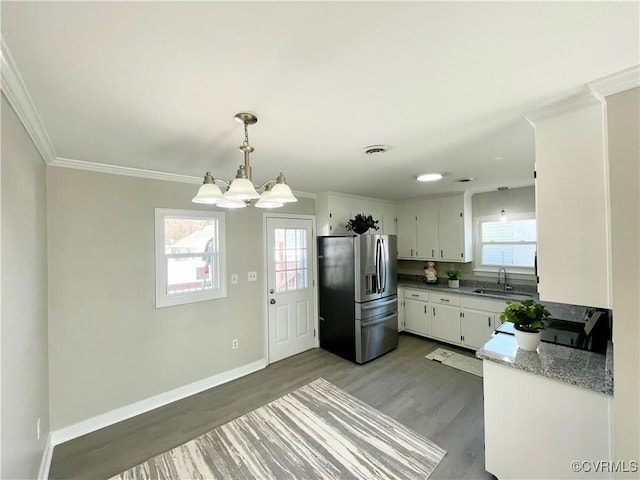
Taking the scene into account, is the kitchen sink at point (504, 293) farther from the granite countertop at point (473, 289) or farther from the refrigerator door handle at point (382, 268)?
the refrigerator door handle at point (382, 268)

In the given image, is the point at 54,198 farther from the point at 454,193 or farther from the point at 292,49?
the point at 454,193

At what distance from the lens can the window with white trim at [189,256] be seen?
9.24 ft

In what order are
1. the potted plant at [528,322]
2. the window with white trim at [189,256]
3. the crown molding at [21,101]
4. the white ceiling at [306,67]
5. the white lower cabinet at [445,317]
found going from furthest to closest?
the white lower cabinet at [445,317] → the window with white trim at [189,256] → the potted plant at [528,322] → the crown molding at [21,101] → the white ceiling at [306,67]

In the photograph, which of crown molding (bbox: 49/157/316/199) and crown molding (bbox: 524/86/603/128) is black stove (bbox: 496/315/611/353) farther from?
crown molding (bbox: 49/157/316/199)

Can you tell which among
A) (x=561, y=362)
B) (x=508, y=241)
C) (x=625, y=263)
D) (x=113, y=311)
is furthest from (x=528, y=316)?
(x=113, y=311)

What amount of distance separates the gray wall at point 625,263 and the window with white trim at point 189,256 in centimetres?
326

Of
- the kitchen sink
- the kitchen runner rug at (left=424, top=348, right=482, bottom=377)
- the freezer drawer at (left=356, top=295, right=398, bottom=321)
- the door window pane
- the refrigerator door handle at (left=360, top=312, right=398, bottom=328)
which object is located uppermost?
the door window pane

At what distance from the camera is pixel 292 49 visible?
1000mm

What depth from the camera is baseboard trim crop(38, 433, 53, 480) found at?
186cm

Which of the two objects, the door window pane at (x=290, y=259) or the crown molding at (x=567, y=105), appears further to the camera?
the door window pane at (x=290, y=259)

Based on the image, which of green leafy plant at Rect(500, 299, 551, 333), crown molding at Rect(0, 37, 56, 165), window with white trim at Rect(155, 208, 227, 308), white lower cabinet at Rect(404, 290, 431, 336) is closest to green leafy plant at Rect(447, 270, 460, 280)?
white lower cabinet at Rect(404, 290, 431, 336)

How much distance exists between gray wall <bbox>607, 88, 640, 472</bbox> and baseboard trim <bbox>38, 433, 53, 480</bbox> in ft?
11.4

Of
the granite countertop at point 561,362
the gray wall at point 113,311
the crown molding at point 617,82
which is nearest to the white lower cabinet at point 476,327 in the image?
the granite countertop at point 561,362

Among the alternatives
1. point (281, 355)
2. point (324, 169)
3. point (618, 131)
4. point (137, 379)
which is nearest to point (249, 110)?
point (324, 169)
